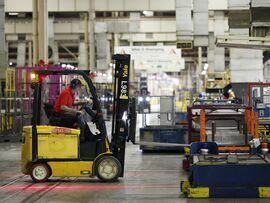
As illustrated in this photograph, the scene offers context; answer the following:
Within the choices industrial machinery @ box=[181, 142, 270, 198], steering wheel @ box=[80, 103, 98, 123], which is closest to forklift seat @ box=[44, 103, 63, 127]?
steering wheel @ box=[80, 103, 98, 123]

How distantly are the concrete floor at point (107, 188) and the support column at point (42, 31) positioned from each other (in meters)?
12.8

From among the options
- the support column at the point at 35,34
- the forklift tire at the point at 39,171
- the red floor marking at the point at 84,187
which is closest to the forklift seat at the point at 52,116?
the forklift tire at the point at 39,171

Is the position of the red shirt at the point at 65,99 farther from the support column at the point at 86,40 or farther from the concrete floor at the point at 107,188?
the support column at the point at 86,40

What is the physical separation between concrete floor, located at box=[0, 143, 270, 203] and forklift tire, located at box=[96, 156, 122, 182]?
17 cm

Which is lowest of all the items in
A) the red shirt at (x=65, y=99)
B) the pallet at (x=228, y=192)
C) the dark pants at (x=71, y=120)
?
the pallet at (x=228, y=192)

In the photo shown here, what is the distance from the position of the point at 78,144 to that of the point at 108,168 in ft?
2.47

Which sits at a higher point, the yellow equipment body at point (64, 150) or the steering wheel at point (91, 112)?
the steering wheel at point (91, 112)

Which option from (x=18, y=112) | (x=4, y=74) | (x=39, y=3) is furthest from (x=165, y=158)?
(x=39, y=3)

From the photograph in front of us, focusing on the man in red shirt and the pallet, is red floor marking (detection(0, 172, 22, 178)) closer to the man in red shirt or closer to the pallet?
the man in red shirt

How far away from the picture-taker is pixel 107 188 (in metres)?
10.9

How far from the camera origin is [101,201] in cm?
966

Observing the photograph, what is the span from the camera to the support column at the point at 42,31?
2711 cm

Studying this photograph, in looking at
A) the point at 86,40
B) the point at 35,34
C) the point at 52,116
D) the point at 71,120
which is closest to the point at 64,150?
the point at 71,120

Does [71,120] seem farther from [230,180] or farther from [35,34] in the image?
[35,34]
